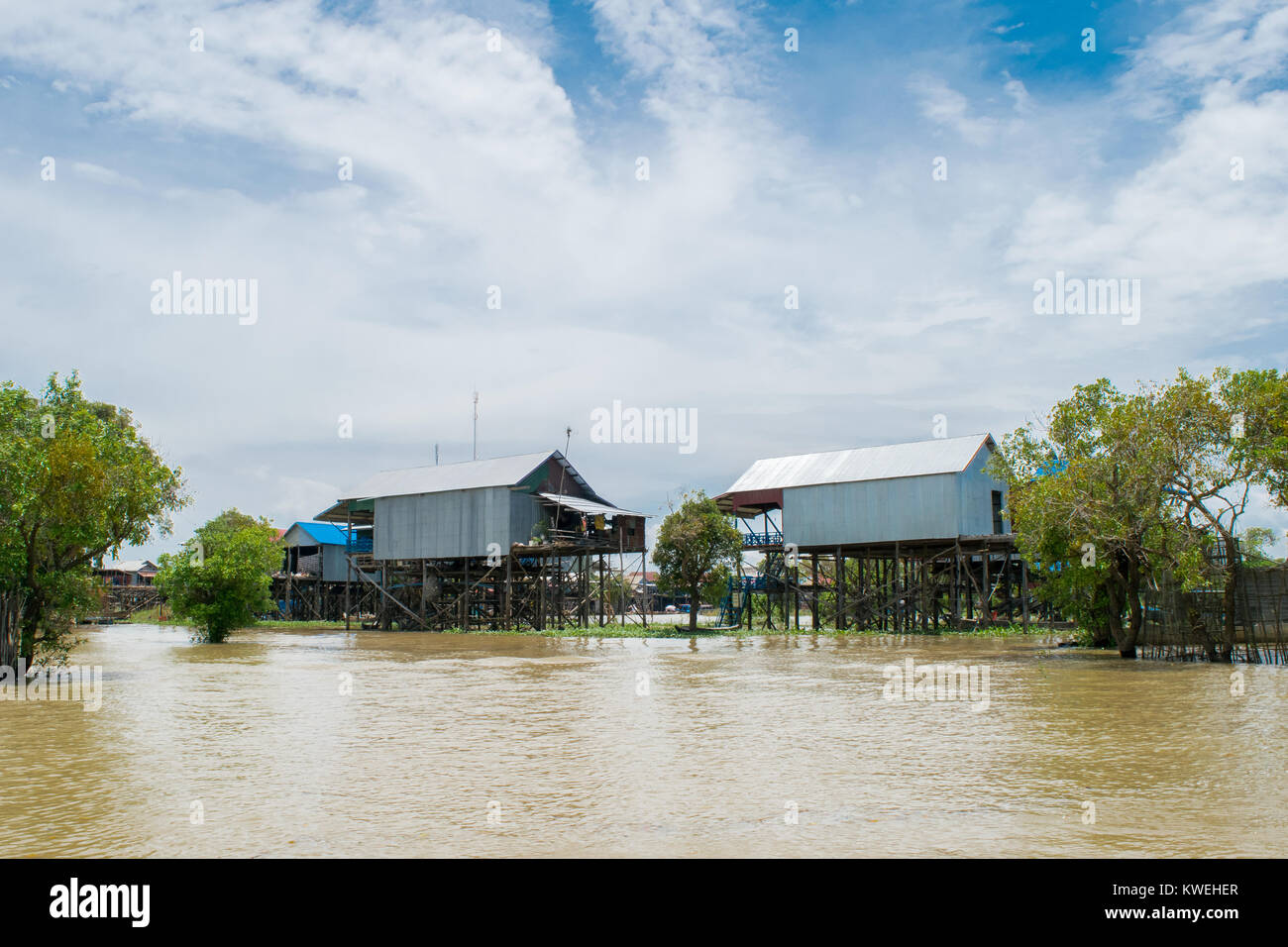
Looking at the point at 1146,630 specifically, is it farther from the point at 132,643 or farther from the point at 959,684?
the point at 132,643

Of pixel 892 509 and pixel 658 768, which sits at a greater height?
pixel 892 509

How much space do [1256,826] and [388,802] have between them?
7.04 meters

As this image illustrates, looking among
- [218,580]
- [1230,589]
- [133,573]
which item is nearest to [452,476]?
[218,580]

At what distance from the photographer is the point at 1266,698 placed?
15.3 meters

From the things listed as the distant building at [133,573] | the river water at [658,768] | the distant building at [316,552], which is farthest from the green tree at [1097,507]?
the distant building at [133,573]

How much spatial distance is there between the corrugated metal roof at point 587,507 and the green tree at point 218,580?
13201 millimetres

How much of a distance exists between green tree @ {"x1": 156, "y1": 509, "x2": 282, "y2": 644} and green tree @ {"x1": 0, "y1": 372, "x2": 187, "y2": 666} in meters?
13.1

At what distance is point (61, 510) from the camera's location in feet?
63.6

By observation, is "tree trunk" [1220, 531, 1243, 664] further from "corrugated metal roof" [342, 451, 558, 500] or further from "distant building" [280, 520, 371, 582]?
"distant building" [280, 520, 371, 582]

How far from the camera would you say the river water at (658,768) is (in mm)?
7105

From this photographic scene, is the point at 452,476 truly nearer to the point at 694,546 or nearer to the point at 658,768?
the point at 694,546

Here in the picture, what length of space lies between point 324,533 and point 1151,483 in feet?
193
